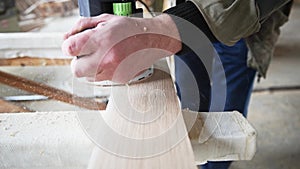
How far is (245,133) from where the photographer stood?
0.49 m

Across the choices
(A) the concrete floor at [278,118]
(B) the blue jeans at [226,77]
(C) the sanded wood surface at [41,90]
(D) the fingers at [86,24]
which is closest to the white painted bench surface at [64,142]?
(D) the fingers at [86,24]

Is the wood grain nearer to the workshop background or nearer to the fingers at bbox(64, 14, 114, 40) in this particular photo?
the workshop background

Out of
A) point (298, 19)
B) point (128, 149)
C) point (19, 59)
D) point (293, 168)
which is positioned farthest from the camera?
point (298, 19)

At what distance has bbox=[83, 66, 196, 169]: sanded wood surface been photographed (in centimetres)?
38

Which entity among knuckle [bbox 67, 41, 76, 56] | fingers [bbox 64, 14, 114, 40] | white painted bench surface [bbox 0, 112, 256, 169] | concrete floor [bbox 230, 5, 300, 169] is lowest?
concrete floor [bbox 230, 5, 300, 169]

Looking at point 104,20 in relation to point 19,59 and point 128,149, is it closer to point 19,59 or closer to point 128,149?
point 128,149

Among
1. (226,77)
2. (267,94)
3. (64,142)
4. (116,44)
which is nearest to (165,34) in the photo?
(116,44)

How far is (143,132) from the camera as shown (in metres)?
0.43

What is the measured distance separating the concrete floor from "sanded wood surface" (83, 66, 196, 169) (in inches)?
40.5

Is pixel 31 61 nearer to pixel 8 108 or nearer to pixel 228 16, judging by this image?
pixel 8 108

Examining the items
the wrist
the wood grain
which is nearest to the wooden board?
the wood grain

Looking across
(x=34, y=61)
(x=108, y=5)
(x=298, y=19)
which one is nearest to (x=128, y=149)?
(x=108, y=5)

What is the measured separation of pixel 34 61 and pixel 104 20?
0.58 m

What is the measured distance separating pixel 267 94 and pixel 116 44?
1.82 metres
